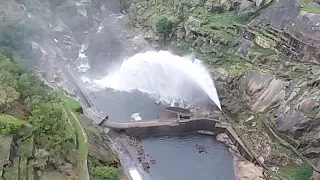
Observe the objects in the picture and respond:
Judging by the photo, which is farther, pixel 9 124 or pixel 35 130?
pixel 35 130

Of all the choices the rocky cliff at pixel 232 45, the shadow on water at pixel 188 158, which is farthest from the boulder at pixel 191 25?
the shadow on water at pixel 188 158

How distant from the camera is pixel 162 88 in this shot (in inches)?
2488

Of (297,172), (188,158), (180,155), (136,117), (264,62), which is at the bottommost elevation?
(297,172)

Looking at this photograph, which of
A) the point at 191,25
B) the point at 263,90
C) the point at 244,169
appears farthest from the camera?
the point at 191,25

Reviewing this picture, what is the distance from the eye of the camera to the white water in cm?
6125

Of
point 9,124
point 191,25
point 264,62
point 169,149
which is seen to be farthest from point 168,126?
point 191,25

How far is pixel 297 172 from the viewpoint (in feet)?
153

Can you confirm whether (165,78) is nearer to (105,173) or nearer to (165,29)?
(165,29)

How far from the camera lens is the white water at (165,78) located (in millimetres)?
61250

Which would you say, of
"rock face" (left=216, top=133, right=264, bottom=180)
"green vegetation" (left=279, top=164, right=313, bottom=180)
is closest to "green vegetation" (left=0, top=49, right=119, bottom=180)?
"rock face" (left=216, top=133, right=264, bottom=180)

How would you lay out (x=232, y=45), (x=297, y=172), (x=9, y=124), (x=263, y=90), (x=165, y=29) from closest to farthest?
(x=9, y=124) < (x=297, y=172) < (x=263, y=90) < (x=232, y=45) < (x=165, y=29)

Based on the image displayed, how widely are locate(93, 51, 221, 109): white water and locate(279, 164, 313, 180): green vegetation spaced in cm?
1336

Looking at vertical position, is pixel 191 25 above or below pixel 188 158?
above

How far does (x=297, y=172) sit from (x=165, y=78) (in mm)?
23894
